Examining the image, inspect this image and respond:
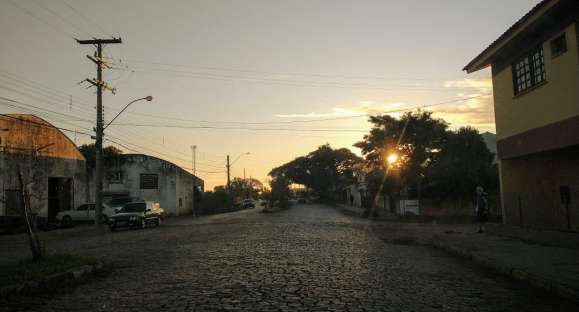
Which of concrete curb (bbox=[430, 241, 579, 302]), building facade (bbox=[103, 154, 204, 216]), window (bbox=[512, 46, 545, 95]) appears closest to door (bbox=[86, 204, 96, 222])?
building facade (bbox=[103, 154, 204, 216])

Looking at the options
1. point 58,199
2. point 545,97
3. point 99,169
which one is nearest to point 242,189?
point 58,199

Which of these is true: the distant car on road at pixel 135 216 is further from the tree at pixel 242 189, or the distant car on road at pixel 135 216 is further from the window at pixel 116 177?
the tree at pixel 242 189

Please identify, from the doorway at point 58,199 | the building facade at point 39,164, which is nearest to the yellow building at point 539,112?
the building facade at point 39,164

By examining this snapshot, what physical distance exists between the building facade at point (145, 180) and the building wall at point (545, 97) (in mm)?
34995

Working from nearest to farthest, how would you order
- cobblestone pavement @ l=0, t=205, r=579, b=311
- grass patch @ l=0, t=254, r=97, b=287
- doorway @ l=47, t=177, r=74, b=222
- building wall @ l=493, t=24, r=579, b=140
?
cobblestone pavement @ l=0, t=205, r=579, b=311, grass patch @ l=0, t=254, r=97, b=287, building wall @ l=493, t=24, r=579, b=140, doorway @ l=47, t=177, r=74, b=222

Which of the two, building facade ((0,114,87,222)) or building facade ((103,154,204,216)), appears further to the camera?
building facade ((103,154,204,216))

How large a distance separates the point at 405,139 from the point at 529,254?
27.4 m

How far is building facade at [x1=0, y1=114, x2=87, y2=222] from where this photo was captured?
28953 millimetres

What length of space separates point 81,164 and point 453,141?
121 feet

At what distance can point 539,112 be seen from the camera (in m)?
15.0

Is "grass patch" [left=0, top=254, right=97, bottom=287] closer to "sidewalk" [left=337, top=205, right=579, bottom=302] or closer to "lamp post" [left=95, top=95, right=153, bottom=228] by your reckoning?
"sidewalk" [left=337, top=205, right=579, bottom=302]

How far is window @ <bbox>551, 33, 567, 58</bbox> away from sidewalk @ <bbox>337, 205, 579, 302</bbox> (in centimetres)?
554

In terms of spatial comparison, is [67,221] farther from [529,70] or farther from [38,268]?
[529,70]

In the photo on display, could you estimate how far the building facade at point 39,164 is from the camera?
95.0ft
